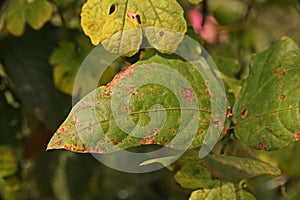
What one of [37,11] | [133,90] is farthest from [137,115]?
[37,11]

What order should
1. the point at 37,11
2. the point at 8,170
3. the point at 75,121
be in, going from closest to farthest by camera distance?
the point at 75,121
the point at 37,11
the point at 8,170

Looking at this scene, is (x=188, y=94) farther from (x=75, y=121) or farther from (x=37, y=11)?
(x=37, y=11)

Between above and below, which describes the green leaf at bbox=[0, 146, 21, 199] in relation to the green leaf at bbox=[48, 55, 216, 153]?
below

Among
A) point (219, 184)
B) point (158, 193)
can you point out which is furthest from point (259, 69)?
point (158, 193)

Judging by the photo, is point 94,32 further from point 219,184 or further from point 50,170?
point 50,170

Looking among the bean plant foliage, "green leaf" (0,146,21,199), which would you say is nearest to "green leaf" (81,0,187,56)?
the bean plant foliage

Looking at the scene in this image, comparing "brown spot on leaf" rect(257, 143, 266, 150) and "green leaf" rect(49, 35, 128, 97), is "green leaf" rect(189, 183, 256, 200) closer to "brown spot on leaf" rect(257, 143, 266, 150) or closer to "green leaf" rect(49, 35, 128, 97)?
"brown spot on leaf" rect(257, 143, 266, 150)

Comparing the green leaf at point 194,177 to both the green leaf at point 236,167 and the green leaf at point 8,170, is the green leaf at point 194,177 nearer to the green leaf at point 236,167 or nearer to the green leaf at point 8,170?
the green leaf at point 236,167
